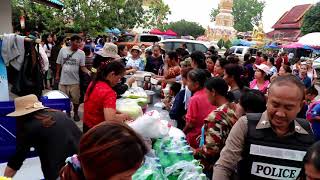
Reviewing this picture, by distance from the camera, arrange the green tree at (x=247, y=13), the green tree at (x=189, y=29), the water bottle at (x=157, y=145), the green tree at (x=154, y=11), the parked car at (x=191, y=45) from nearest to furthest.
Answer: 1. the water bottle at (x=157, y=145)
2. the parked car at (x=191, y=45)
3. the green tree at (x=154, y=11)
4. the green tree at (x=189, y=29)
5. the green tree at (x=247, y=13)

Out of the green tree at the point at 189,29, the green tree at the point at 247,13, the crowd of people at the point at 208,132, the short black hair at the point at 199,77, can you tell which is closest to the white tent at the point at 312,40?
the crowd of people at the point at 208,132

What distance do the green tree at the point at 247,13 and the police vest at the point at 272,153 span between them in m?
77.8

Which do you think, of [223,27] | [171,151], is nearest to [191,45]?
[171,151]

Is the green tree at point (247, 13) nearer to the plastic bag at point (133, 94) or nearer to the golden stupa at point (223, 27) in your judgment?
the golden stupa at point (223, 27)

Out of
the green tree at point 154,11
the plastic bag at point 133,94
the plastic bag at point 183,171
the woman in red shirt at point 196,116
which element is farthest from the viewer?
the green tree at point 154,11

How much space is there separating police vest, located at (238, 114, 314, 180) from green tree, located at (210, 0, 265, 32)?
77803 millimetres

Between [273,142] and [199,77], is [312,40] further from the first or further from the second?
[273,142]

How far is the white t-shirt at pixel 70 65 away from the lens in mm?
7363

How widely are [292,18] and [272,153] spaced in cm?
5997

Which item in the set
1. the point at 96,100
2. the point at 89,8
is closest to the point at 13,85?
the point at 96,100

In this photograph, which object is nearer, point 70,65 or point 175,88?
point 175,88

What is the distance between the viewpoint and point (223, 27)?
45969 mm

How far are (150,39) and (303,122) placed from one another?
72.8ft

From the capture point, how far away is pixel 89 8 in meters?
17.0
